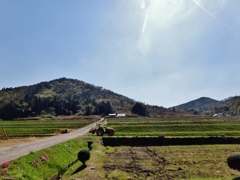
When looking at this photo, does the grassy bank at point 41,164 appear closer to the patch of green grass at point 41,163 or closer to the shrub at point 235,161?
the patch of green grass at point 41,163

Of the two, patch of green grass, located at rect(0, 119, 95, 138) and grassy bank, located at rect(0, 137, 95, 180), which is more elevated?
patch of green grass, located at rect(0, 119, 95, 138)

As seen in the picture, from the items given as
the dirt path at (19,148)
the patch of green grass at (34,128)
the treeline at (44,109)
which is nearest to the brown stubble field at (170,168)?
the dirt path at (19,148)

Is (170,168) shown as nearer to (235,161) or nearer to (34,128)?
(235,161)

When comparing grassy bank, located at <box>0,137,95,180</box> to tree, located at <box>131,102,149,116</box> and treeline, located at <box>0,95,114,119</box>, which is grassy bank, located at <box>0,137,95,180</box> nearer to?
treeline, located at <box>0,95,114,119</box>

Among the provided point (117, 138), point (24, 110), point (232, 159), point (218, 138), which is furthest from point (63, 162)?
point (24, 110)

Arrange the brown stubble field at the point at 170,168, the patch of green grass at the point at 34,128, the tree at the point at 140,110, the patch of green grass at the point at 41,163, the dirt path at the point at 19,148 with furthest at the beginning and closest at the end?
the tree at the point at 140,110 < the patch of green grass at the point at 34,128 < the dirt path at the point at 19,148 < the brown stubble field at the point at 170,168 < the patch of green grass at the point at 41,163

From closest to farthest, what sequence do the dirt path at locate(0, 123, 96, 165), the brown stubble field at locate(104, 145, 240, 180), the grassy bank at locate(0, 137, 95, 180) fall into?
the grassy bank at locate(0, 137, 95, 180) → the brown stubble field at locate(104, 145, 240, 180) → the dirt path at locate(0, 123, 96, 165)

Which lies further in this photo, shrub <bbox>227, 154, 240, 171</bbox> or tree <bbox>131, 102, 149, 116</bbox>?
tree <bbox>131, 102, 149, 116</bbox>

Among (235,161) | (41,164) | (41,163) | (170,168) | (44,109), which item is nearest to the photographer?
(235,161)

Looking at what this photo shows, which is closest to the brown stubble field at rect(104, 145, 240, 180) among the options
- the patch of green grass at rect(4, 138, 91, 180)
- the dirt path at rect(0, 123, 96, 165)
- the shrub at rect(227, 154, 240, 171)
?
the shrub at rect(227, 154, 240, 171)

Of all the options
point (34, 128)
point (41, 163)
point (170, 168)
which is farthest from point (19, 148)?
point (34, 128)

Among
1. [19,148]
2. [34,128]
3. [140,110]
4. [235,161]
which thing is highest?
[140,110]

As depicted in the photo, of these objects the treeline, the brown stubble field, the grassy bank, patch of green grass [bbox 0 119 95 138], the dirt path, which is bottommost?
the brown stubble field

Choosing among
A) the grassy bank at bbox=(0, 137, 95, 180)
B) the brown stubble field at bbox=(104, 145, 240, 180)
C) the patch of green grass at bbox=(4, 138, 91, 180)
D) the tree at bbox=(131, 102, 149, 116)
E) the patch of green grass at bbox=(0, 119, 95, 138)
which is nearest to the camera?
the grassy bank at bbox=(0, 137, 95, 180)
